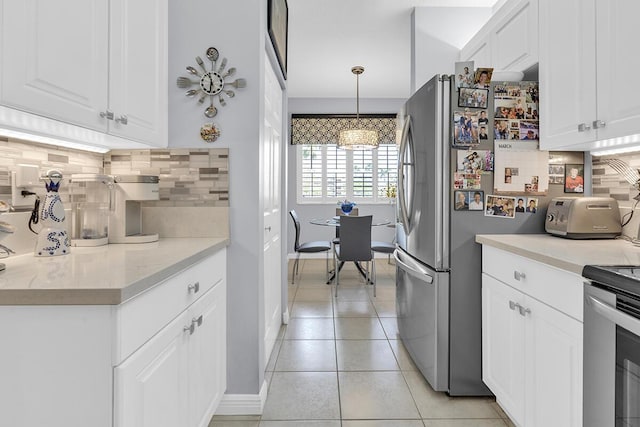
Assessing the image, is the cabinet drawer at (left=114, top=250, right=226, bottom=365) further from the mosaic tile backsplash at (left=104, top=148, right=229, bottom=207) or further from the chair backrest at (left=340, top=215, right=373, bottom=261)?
the chair backrest at (left=340, top=215, right=373, bottom=261)

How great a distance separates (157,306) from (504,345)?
1.53 m

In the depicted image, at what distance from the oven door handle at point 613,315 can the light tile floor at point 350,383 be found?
41.4 inches

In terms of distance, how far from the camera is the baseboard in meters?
1.88

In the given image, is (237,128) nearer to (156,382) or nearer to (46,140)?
(46,140)

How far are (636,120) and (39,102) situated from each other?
198 centimetres

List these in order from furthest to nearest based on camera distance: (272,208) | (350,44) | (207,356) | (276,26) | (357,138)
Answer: (357,138) → (350,44) → (272,208) → (276,26) → (207,356)

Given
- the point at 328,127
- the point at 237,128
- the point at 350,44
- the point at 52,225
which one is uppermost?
the point at 350,44

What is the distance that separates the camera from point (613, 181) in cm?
193

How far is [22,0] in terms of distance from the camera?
0.93 meters

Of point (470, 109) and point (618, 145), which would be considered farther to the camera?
point (470, 109)

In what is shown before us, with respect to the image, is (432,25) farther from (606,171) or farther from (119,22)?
(119,22)

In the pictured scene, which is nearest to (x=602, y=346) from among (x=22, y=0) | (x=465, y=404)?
(x=465, y=404)

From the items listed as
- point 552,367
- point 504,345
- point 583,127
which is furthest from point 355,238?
point 552,367

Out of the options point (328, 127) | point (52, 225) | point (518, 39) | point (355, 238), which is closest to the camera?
point (52, 225)
